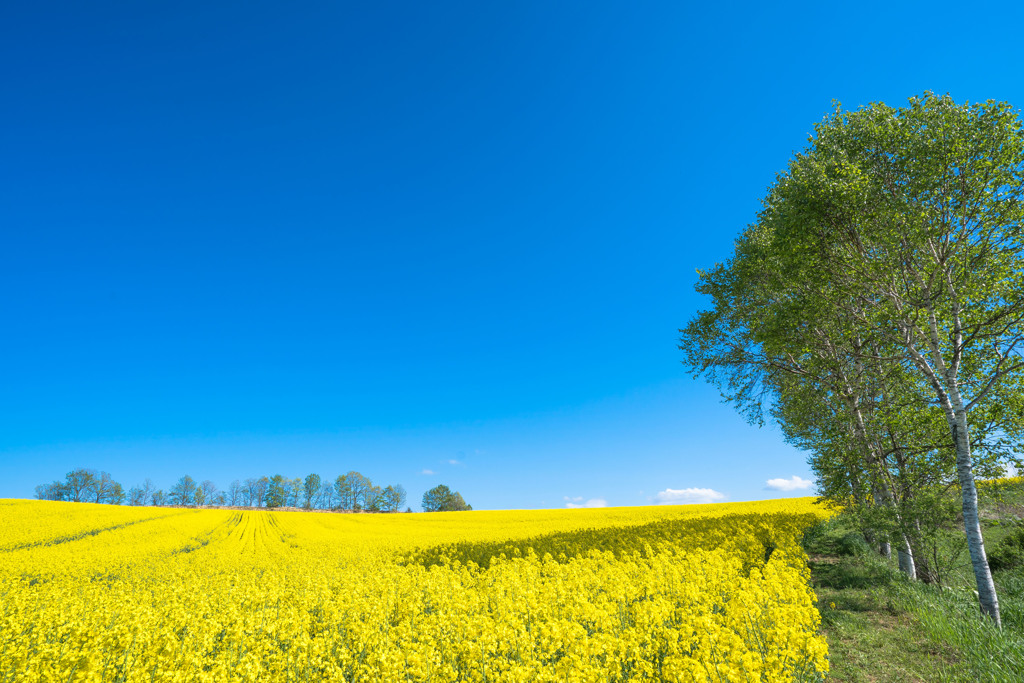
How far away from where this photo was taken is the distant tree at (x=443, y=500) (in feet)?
328

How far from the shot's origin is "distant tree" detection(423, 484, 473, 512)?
99.9 m

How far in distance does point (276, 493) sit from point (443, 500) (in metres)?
48.9

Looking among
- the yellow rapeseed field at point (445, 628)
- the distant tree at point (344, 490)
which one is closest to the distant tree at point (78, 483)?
the distant tree at point (344, 490)

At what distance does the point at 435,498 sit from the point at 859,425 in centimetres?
10094

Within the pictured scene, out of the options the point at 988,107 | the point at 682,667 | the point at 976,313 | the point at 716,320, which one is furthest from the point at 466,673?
the point at 716,320

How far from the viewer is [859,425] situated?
50.9 feet

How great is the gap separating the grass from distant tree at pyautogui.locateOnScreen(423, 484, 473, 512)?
303ft

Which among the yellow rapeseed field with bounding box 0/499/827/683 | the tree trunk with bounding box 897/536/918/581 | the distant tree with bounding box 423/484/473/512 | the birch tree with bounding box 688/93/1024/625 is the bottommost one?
the distant tree with bounding box 423/484/473/512

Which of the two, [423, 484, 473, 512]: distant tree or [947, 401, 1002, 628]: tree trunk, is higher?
[947, 401, 1002, 628]: tree trunk

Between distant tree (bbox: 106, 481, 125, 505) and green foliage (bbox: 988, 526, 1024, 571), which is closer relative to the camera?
green foliage (bbox: 988, 526, 1024, 571)

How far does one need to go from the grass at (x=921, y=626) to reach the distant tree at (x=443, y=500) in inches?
3634

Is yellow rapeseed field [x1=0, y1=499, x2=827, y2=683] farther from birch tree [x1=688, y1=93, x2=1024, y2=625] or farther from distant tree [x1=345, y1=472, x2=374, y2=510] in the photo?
distant tree [x1=345, y1=472, x2=374, y2=510]

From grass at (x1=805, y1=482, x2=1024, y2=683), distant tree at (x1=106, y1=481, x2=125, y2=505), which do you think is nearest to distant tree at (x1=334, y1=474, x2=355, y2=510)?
distant tree at (x1=106, y1=481, x2=125, y2=505)

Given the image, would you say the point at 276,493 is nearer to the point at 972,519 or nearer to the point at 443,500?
the point at 443,500
